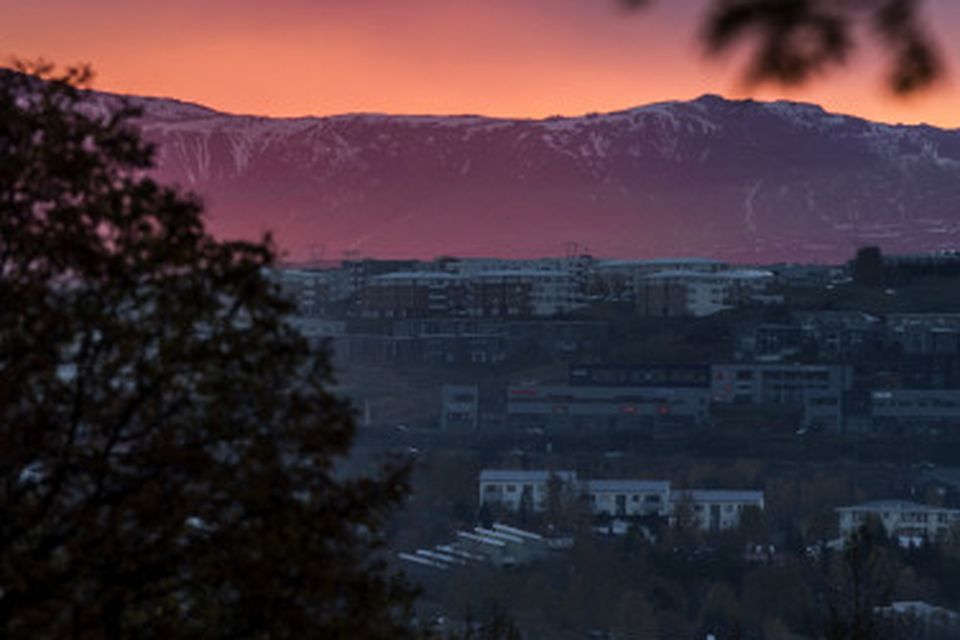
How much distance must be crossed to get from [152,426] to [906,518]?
35.5 m

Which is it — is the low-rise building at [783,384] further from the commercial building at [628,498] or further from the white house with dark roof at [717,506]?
the white house with dark roof at [717,506]

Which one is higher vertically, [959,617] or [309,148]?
[309,148]

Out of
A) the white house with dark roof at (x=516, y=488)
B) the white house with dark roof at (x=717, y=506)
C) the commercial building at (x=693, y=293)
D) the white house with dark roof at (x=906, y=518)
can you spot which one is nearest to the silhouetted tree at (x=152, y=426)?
the white house with dark roof at (x=906, y=518)

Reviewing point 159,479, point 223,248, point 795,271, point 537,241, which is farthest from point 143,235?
point 537,241

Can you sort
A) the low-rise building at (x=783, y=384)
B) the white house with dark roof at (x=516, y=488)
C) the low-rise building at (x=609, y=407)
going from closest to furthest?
the white house with dark roof at (x=516, y=488)
the low-rise building at (x=783, y=384)
the low-rise building at (x=609, y=407)

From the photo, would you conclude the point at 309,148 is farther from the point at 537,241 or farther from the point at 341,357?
the point at 341,357

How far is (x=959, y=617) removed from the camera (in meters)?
30.2

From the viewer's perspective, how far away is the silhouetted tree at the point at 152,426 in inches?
189

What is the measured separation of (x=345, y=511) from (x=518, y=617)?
2528 centimetres

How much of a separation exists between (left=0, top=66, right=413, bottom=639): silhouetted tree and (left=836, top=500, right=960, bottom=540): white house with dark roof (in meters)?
32.8

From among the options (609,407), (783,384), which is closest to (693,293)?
(783,384)

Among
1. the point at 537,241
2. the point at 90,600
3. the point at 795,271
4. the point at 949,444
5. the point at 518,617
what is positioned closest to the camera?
the point at 90,600

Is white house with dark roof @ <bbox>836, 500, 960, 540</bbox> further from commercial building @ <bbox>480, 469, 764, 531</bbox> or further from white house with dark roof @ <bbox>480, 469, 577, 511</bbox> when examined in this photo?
white house with dark roof @ <bbox>480, 469, 577, 511</bbox>

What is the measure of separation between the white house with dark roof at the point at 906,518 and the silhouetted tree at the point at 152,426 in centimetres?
3282
